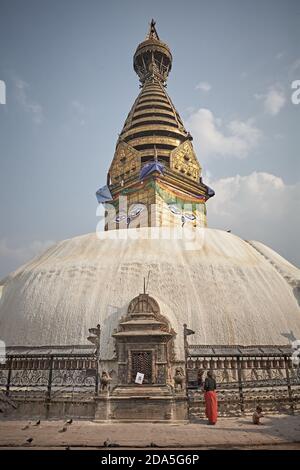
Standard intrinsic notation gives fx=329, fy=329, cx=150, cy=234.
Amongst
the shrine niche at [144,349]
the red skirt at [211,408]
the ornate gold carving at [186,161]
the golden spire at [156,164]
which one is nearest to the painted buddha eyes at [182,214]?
the golden spire at [156,164]

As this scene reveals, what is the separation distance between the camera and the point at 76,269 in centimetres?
1434

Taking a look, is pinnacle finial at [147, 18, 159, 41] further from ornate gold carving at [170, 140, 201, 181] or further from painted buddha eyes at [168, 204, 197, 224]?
painted buddha eyes at [168, 204, 197, 224]

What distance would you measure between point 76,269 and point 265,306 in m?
8.01

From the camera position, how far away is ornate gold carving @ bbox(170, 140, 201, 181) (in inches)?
1259

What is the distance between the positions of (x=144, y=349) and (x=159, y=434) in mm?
3256

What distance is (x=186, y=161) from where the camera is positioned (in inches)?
Result: 1303

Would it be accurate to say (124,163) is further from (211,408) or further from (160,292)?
(211,408)

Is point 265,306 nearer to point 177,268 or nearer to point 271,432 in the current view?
point 177,268

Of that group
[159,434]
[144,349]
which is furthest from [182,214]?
[159,434]

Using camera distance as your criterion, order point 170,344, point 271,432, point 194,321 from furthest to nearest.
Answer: point 194,321 < point 170,344 < point 271,432

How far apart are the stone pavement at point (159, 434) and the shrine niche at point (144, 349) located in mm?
1568

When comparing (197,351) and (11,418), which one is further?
(197,351)
